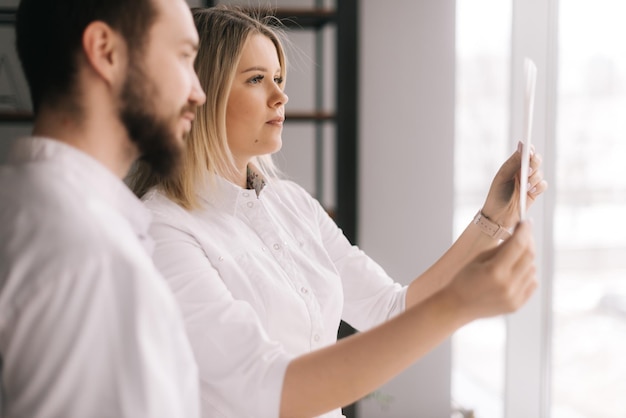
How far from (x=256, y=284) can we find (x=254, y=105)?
41cm

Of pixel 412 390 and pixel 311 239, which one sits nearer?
pixel 311 239

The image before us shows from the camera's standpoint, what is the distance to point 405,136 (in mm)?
2990

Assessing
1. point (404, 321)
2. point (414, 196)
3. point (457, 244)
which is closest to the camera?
point (404, 321)

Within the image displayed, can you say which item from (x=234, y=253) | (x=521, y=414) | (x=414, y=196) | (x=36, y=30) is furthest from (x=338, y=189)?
(x=36, y=30)

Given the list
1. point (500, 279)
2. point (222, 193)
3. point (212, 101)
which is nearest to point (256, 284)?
point (222, 193)

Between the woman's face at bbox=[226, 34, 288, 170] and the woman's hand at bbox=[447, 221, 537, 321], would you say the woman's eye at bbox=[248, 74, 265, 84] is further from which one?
the woman's hand at bbox=[447, 221, 537, 321]

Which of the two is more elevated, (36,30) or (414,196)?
(36,30)

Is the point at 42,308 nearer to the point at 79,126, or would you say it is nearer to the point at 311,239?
the point at 79,126

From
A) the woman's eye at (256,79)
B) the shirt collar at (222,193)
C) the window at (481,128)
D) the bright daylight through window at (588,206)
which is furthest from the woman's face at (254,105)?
the window at (481,128)

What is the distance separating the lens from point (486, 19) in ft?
10.4

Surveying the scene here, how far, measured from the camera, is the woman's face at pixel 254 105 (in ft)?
4.71

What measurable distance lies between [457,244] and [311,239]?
32 centimetres

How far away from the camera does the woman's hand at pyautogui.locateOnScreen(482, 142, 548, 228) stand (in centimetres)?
137

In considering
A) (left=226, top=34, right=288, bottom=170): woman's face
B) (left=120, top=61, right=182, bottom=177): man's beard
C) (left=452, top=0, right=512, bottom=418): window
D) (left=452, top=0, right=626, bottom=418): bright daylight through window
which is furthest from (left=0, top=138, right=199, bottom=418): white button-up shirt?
(left=452, top=0, right=512, bottom=418): window
